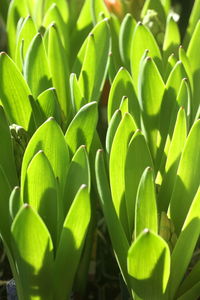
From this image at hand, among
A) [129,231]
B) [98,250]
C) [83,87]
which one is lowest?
[98,250]

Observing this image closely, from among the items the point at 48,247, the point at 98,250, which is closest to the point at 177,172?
the point at 48,247

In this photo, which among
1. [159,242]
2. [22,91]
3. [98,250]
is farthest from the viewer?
[98,250]

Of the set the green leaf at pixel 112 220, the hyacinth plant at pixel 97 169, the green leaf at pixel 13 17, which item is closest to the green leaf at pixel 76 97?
the hyacinth plant at pixel 97 169

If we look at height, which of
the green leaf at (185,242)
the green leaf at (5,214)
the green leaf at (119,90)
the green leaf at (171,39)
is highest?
the green leaf at (171,39)

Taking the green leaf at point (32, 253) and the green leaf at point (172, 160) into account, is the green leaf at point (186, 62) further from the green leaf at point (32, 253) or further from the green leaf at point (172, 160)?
the green leaf at point (32, 253)

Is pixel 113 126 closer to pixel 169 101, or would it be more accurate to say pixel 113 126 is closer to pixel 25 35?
pixel 169 101

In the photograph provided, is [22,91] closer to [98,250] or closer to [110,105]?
[110,105]
